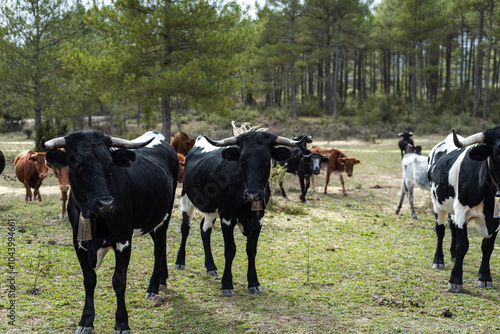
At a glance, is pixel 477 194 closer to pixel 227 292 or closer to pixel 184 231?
pixel 227 292

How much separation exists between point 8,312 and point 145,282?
1.85 metres

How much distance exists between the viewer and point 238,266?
758 centimetres

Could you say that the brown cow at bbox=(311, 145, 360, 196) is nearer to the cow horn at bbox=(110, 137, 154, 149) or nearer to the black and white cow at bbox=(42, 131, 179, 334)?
the black and white cow at bbox=(42, 131, 179, 334)

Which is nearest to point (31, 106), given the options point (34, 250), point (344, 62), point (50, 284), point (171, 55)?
point (171, 55)

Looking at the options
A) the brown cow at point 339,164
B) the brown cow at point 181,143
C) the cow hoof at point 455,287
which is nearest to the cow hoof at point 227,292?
the cow hoof at point 455,287

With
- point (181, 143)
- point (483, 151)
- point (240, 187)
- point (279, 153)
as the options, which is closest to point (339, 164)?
point (181, 143)

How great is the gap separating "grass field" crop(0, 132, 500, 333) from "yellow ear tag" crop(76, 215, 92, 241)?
3.41 feet

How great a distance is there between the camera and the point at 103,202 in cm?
444

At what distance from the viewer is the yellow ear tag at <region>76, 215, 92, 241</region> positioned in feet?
15.4

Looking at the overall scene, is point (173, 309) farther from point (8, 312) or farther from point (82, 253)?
point (8, 312)

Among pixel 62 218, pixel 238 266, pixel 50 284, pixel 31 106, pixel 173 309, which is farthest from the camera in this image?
pixel 31 106

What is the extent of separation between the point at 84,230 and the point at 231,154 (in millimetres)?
2293

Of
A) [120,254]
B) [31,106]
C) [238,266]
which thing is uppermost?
[31,106]

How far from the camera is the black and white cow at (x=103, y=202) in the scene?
4.62 metres
